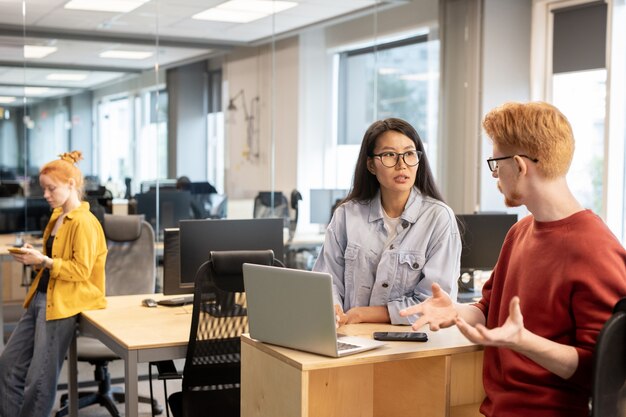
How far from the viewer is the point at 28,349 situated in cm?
391

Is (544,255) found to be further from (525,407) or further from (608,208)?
(608,208)

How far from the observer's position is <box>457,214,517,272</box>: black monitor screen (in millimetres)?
4441

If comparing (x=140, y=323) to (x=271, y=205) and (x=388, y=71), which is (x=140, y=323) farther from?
(x=388, y=71)

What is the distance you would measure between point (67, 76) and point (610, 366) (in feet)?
16.5

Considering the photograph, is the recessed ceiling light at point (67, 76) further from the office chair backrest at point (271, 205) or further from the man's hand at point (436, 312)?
the man's hand at point (436, 312)

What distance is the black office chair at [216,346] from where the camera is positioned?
10.2ft

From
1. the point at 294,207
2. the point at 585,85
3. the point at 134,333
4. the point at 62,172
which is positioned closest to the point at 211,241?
the point at 134,333

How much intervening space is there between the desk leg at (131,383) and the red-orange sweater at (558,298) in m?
1.43

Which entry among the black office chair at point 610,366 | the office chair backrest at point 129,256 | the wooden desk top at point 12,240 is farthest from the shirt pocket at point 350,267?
the wooden desk top at point 12,240

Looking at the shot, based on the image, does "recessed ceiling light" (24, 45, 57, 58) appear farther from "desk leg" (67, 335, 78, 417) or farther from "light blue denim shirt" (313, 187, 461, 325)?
"light blue denim shirt" (313, 187, 461, 325)

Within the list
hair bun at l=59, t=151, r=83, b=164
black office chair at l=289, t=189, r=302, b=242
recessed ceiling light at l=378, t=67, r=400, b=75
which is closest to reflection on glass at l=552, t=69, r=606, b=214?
recessed ceiling light at l=378, t=67, r=400, b=75

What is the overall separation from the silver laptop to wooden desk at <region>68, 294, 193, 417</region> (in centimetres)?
78

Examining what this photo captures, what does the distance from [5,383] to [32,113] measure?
2.54 metres

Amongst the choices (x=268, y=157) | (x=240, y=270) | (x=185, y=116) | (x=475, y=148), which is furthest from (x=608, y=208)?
(x=240, y=270)
